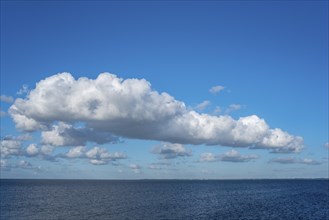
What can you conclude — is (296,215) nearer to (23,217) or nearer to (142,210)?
(142,210)

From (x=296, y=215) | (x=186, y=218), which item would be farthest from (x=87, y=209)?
(x=296, y=215)

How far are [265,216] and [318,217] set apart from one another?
12.5m

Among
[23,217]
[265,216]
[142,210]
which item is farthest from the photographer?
[142,210]

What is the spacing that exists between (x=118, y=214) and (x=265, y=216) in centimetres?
3297

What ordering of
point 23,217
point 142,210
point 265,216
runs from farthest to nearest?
point 142,210, point 265,216, point 23,217

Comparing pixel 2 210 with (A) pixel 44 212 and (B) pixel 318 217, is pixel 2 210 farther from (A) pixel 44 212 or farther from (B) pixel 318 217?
(B) pixel 318 217

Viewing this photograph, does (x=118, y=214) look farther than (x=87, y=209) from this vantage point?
No

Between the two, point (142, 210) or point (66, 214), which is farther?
point (142, 210)

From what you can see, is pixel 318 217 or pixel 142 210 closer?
pixel 318 217

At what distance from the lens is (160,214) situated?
280ft

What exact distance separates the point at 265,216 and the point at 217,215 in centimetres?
1072

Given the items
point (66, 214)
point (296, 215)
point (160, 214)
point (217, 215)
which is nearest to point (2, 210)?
point (66, 214)

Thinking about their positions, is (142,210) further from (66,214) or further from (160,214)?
(66,214)

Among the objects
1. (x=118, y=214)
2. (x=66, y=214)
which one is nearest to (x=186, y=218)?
(x=118, y=214)
